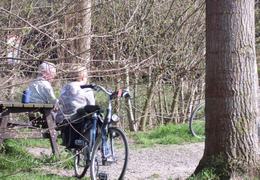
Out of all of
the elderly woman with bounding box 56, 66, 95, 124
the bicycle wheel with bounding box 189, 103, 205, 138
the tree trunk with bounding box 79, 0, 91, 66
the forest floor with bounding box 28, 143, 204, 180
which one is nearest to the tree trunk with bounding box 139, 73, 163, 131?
the bicycle wheel with bounding box 189, 103, 205, 138

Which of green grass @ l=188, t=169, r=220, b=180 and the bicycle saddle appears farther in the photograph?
the bicycle saddle

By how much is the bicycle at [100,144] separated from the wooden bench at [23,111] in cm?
65

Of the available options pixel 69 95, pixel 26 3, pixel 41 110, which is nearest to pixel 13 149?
pixel 41 110

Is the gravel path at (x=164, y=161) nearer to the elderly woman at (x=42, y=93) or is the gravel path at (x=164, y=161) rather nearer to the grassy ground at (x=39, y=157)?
the grassy ground at (x=39, y=157)

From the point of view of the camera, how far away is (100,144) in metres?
6.98

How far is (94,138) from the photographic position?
723 cm

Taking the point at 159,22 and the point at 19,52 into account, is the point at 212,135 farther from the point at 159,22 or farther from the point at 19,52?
the point at 159,22

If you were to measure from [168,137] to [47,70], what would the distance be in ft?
18.4

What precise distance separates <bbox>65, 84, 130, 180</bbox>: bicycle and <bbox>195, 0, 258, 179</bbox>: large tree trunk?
1.06m

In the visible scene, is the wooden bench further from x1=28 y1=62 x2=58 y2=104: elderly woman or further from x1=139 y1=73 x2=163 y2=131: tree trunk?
x1=139 y1=73 x2=163 y2=131: tree trunk

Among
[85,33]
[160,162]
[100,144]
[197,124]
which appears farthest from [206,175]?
[197,124]

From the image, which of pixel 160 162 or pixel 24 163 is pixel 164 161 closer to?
pixel 160 162

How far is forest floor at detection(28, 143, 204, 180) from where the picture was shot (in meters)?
7.59

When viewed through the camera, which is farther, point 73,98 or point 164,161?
point 164,161
